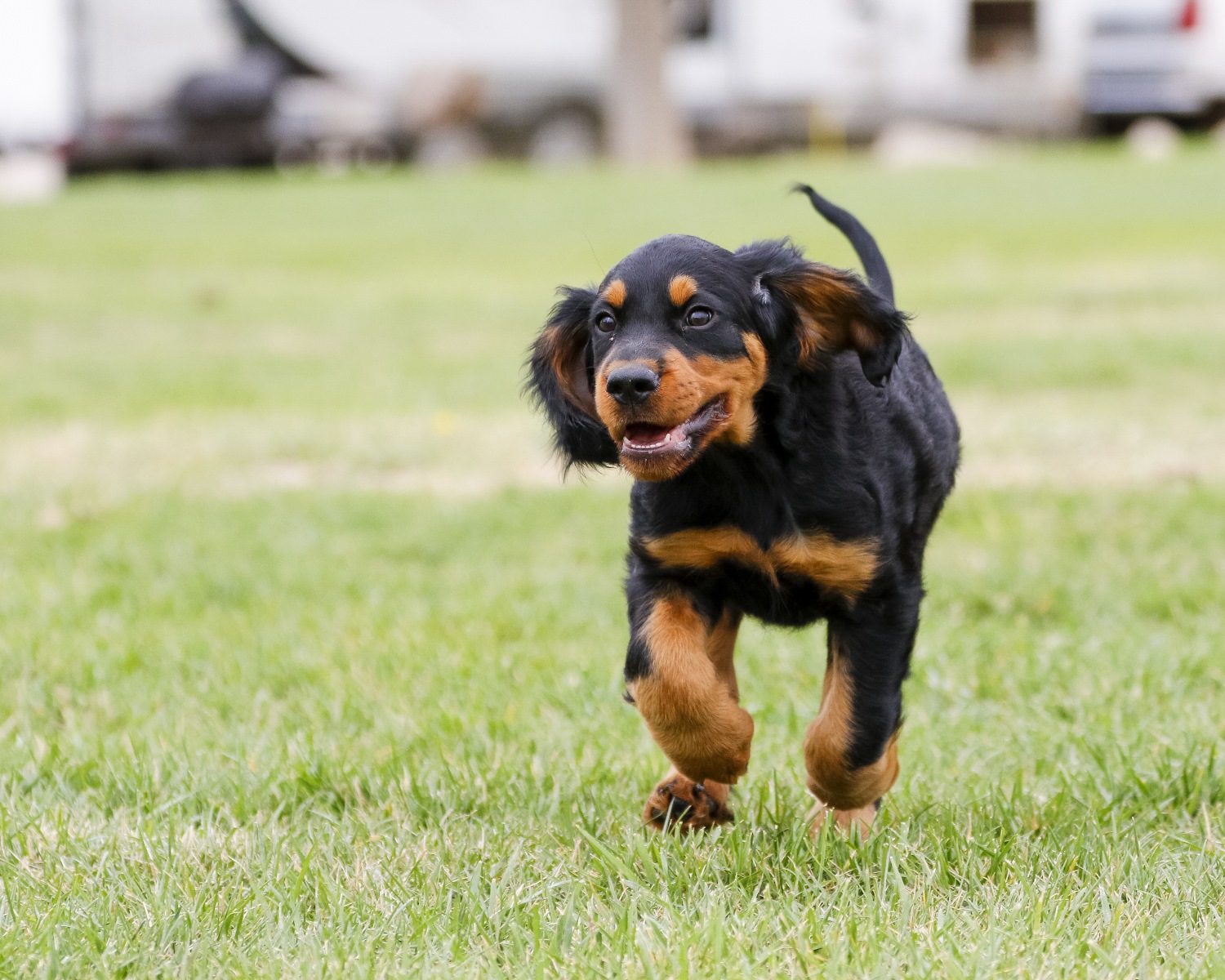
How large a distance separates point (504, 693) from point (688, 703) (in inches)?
52.4

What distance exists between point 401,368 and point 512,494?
141 inches

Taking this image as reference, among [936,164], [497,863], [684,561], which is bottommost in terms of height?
[936,164]

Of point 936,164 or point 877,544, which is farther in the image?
point 936,164

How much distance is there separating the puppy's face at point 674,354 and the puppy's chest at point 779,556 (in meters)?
0.19

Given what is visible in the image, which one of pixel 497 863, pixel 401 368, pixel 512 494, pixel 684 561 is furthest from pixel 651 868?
pixel 401 368

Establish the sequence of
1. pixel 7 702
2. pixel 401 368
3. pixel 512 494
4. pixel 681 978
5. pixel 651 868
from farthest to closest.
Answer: pixel 401 368 < pixel 512 494 < pixel 7 702 < pixel 651 868 < pixel 681 978

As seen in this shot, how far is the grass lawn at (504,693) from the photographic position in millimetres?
2721

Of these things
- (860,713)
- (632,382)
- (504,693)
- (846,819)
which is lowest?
(504,693)

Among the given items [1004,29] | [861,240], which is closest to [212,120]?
[1004,29]

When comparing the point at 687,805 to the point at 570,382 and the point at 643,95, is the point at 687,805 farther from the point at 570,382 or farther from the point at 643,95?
the point at 643,95

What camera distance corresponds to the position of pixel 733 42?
24234 mm

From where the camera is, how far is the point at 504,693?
4.25 metres

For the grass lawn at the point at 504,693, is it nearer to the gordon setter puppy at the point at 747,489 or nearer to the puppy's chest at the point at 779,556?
the gordon setter puppy at the point at 747,489

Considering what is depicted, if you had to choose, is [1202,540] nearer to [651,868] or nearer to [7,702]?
[651,868]
